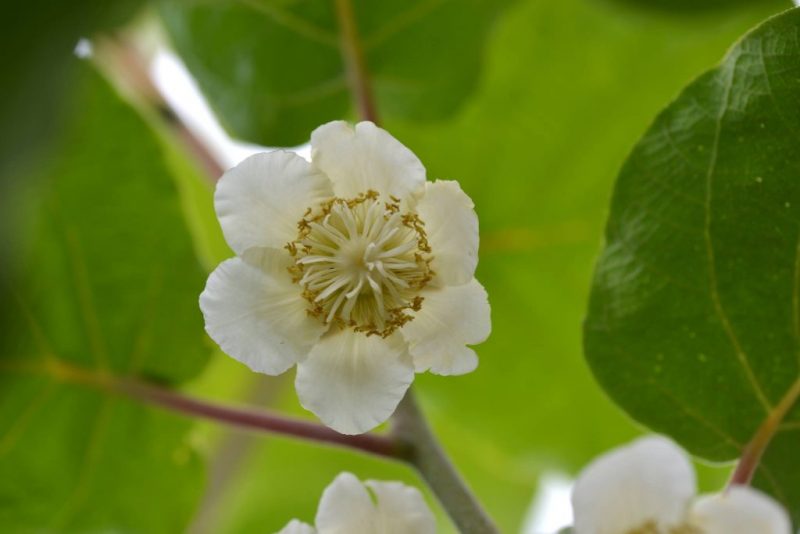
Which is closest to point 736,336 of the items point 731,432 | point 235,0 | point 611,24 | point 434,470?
point 731,432

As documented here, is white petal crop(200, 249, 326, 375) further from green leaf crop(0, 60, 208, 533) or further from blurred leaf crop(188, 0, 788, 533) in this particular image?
blurred leaf crop(188, 0, 788, 533)

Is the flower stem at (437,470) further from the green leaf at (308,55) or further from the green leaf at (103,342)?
the green leaf at (308,55)

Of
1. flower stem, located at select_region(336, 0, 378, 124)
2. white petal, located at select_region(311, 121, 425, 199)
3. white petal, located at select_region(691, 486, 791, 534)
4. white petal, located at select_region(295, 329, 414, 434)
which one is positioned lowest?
white petal, located at select_region(691, 486, 791, 534)

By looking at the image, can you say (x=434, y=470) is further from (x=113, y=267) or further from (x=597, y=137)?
(x=597, y=137)

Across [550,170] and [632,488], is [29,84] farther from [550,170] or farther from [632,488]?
[550,170]

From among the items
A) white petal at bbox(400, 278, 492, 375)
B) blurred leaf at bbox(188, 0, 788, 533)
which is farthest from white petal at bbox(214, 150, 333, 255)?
blurred leaf at bbox(188, 0, 788, 533)

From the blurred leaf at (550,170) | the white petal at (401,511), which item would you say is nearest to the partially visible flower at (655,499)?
the white petal at (401,511)
